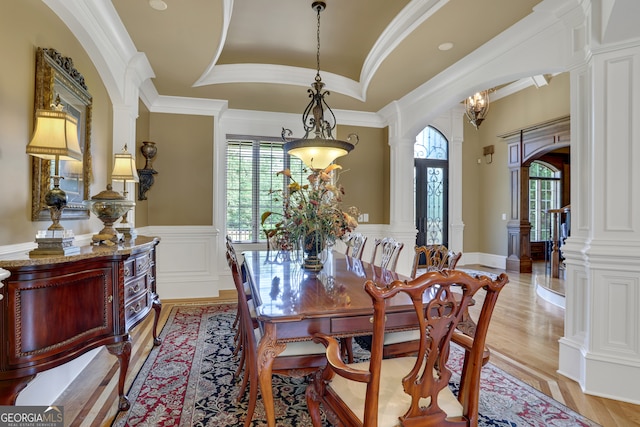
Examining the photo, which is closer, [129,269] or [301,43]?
[129,269]

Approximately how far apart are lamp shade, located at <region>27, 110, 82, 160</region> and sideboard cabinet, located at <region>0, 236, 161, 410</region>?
20.2 inches

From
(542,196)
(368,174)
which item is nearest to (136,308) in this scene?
(368,174)

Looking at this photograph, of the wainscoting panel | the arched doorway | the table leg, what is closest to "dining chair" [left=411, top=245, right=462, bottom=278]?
the table leg

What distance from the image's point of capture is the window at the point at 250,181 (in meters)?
5.42

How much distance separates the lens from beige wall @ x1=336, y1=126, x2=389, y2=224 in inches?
220

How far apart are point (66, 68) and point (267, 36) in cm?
204

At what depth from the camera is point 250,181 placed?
548cm

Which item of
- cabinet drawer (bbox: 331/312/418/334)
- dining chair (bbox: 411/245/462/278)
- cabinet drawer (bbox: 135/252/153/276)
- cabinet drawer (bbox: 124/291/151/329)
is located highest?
dining chair (bbox: 411/245/462/278)

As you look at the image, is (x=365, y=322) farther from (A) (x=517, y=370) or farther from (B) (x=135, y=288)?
(A) (x=517, y=370)

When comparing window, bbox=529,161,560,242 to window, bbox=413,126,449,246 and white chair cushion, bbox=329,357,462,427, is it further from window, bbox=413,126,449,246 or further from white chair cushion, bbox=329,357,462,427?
white chair cushion, bbox=329,357,462,427

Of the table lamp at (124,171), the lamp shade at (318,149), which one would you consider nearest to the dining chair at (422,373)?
the lamp shade at (318,149)

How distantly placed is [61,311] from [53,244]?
0.33 metres

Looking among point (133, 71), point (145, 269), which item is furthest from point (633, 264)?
point (133, 71)

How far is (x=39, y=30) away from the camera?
6.90 feet
